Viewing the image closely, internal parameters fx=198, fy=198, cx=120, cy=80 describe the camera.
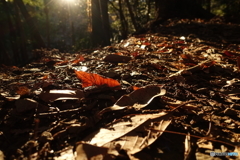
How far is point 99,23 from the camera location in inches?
298

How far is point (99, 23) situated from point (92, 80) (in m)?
6.54

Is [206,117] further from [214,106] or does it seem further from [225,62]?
[225,62]

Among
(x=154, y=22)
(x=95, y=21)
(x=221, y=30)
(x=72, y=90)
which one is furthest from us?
(x=95, y=21)

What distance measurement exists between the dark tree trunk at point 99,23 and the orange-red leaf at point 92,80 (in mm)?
5635

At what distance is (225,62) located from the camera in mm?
2168

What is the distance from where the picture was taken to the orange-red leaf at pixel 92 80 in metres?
1.41

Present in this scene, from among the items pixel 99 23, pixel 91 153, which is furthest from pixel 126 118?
pixel 99 23

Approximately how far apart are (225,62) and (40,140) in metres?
2.03

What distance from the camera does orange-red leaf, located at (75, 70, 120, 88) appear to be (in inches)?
55.7

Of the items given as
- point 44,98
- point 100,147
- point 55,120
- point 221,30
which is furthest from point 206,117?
point 221,30

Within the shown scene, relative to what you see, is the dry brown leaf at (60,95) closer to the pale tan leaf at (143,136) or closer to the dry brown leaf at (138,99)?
the dry brown leaf at (138,99)

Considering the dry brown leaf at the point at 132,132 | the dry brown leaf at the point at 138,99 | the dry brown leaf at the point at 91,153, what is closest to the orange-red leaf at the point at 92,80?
the dry brown leaf at the point at 138,99

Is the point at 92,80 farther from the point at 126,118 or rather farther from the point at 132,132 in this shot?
the point at 132,132

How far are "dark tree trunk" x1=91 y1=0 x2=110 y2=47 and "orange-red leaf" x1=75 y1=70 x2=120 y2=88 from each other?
18.5ft
